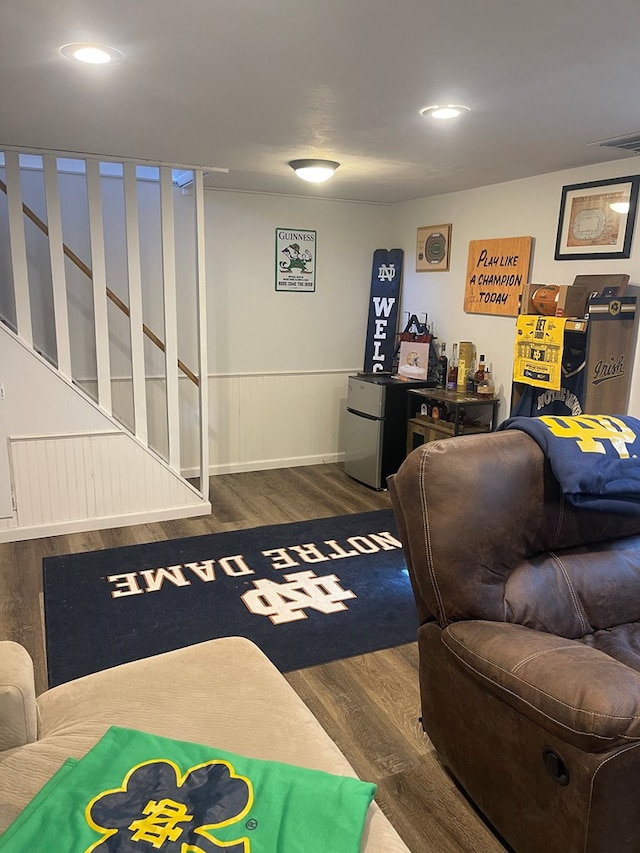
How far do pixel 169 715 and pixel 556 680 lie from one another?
0.92 metres

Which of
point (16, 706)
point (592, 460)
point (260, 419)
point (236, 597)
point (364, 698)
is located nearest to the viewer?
point (16, 706)

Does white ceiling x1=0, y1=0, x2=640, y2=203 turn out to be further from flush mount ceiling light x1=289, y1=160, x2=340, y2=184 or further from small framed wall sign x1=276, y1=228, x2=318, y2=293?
small framed wall sign x1=276, y1=228, x2=318, y2=293

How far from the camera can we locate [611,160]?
333cm

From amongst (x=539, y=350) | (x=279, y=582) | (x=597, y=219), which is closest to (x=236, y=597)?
(x=279, y=582)

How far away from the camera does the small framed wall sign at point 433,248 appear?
4.70 metres

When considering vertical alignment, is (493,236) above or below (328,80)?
below

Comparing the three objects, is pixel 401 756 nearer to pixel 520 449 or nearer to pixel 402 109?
pixel 520 449

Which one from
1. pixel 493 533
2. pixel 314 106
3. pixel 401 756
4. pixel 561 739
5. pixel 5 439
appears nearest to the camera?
pixel 561 739

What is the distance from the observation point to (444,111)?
2.46 meters

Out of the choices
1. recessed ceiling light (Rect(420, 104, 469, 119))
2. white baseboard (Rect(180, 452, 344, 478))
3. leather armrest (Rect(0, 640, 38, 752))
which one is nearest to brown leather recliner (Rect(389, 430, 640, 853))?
leather armrest (Rect(0, 640, 38, 752))

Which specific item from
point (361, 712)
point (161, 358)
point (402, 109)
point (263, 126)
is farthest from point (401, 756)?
point (161, 358)

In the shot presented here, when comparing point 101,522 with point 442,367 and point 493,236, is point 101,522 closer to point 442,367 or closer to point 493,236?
point 442,367

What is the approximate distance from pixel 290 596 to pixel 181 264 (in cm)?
279

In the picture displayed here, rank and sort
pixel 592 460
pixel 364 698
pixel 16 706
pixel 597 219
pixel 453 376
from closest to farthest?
1. pixel 16 706
2. pixel 592 460
3. pixel 364 698
4. pixel 597 219
5. pixel 453 376
